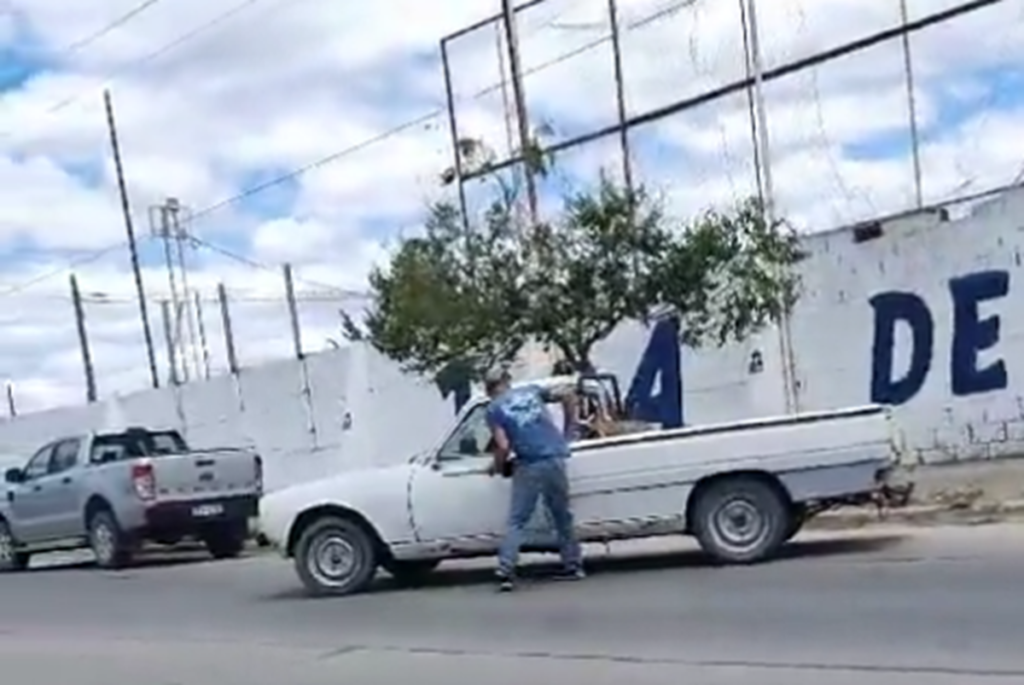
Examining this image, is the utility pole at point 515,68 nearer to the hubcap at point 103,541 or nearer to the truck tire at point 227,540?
the truck tire at point 227,540

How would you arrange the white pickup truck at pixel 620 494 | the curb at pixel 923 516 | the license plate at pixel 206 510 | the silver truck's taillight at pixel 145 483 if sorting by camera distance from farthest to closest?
the license plate at pixel 206 510, the silver truck's taillight at pixel 145 483, the curb at pixel 923 516, the white pickup truck at pixel 620 494

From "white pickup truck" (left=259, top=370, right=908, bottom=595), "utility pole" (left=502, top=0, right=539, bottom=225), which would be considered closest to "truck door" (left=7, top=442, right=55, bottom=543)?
"utility pole" (left=502, top=0, right=539, bottom=225)

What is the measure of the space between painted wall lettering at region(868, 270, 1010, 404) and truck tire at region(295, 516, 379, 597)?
7.96m

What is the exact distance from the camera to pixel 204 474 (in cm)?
2098

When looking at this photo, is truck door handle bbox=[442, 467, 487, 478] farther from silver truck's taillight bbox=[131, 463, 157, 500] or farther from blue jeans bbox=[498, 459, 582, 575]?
silver truck's taillight bbox=[131, 463, 157, 500]

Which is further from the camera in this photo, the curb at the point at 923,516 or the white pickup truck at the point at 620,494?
the curb at the point at 923,516

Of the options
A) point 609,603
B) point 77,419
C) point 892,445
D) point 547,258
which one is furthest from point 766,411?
point 77,419

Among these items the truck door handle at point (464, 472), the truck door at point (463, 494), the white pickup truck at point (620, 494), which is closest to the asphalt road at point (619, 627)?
the white pickup truck at point (620, 494)

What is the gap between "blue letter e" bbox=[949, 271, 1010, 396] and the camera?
18953mm

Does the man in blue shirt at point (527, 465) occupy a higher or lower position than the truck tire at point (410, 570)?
higher

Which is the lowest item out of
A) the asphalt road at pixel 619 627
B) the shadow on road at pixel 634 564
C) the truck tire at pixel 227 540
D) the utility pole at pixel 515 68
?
the truck tire at pixel 227 540

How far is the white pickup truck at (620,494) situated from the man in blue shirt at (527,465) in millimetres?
192

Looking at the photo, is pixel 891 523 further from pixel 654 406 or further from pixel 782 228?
pixel 654 406

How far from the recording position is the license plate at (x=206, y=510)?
2083cm
